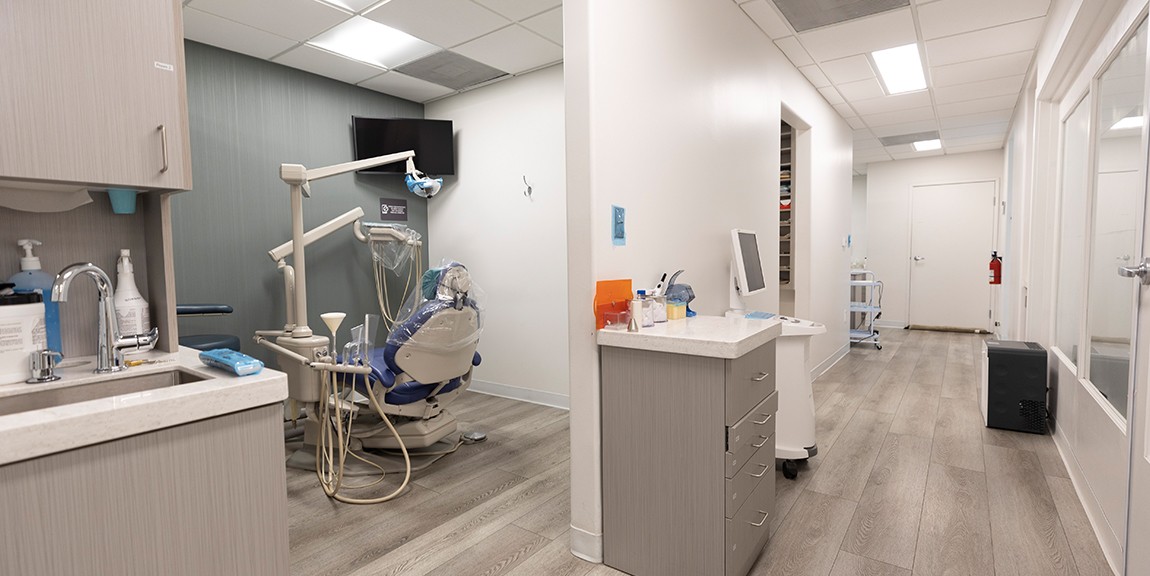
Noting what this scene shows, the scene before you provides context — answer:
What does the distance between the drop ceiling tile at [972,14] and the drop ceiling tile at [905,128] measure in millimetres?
2614

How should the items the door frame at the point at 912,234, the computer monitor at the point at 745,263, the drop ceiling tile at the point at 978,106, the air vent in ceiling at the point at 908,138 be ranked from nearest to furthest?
the computer monitor at the point at 745,263, the drop ceiling tile at the point at 978,106, the air vent in ceiling at the point at 908,138, the door frame at the point at 912,234

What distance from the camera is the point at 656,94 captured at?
7.42 feet

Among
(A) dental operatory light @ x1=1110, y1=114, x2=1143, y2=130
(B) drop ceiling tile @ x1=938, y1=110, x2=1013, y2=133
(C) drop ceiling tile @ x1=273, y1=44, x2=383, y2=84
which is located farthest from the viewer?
(B) drop ceiling tile @ x1=938, y1=110, x2=1013, y2=133

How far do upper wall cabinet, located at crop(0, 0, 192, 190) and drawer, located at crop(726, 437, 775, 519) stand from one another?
66.9 inches

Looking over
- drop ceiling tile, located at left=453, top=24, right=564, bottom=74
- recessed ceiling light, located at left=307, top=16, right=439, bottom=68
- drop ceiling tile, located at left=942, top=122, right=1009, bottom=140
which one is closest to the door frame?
drop ceiling tile, located at left=942, top=122, right=1009, bottom=140

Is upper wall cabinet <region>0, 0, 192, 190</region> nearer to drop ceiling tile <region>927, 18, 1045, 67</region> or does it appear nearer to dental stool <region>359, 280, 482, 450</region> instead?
dental stool <region>359, 280, 482, 450</region>

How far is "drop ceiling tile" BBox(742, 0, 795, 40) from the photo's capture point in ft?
9.99

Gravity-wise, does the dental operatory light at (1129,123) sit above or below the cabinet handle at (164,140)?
above

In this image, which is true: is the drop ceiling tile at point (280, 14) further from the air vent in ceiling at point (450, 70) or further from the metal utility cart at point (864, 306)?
the metal utility cart at point (864, 306)

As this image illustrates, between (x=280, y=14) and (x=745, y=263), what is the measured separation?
2.87 metres

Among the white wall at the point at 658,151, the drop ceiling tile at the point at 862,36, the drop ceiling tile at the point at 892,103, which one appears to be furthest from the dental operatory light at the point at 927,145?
the white wall at the point at 658,151

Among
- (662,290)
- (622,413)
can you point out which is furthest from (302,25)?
(622,413)

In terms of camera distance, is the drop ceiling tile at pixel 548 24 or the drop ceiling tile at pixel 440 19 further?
the drop ceiling tile at pixel 548 24

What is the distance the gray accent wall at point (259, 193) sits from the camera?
3404 millimetres
